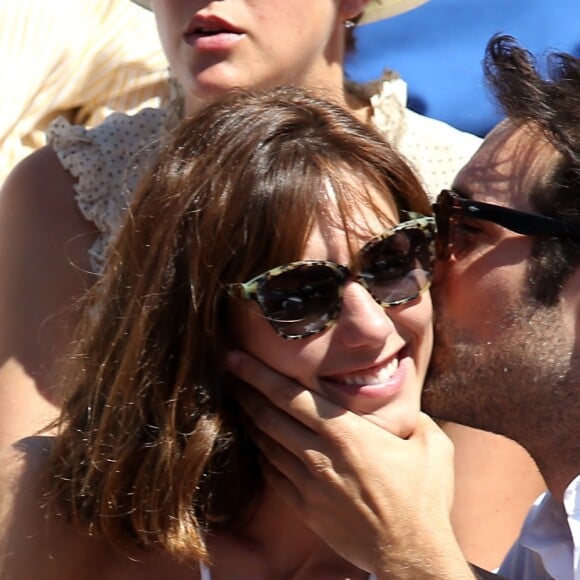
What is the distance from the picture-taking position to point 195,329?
1.96 m

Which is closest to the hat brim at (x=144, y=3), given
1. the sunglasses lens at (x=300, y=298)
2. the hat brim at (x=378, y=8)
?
the hat brim at (x=378, y=8)

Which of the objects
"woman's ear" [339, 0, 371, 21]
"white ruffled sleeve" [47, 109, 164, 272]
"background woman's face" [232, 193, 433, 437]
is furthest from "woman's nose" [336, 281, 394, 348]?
"woman's ear" [339, 0, 371, 21]

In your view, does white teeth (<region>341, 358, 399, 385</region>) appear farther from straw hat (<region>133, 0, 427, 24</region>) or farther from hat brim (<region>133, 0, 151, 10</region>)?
hat brim (<region>133, 0, 151, 10</region>)

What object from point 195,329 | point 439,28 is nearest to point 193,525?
point 195,329

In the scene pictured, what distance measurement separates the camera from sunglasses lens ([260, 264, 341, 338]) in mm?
1883

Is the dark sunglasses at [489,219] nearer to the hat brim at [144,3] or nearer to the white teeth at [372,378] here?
the white teeth at [372,378]

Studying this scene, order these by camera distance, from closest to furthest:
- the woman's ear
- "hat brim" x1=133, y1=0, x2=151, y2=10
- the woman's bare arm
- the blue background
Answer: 1. the woman's bare arm
2. the woman's ear
3. "hat brim" x1=133, y1=0, x2=151, y2=10
4. the blue background

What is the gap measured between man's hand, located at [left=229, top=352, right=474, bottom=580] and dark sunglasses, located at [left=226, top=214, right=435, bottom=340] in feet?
0.37

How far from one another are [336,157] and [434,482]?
1.84 ft

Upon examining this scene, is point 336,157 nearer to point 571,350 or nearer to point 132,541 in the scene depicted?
point 571,350

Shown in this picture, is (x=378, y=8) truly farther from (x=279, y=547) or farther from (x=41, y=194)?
(x=279, y=547)

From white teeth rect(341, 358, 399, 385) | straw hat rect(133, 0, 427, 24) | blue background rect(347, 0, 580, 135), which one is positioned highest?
straw hat rect(133, 0, 427, 24)

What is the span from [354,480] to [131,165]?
1.21 metres

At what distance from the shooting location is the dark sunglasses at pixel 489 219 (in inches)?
84.2
